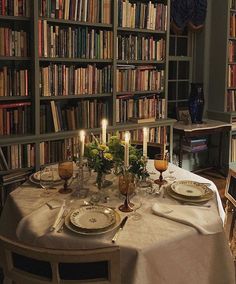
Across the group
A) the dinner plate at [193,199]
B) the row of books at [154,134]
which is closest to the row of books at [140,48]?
the row of books at [154,134]

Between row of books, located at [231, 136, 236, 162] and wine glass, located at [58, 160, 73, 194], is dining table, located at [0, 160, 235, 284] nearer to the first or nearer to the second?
wine glass, located at [58, 160, 73, 194]

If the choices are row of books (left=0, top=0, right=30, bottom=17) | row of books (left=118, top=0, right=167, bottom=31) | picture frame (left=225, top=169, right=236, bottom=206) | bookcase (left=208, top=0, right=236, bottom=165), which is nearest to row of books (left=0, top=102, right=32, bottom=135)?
row of books (left=0, top=0, right=30, bottom=17)

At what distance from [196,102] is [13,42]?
231 cm

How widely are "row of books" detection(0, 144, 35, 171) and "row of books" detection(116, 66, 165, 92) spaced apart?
103 centimetres

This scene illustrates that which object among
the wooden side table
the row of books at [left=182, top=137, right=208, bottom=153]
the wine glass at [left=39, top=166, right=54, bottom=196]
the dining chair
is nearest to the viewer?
the dining chair

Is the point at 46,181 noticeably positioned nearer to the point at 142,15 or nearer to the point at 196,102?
the point at 142,15

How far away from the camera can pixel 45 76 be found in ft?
10.2

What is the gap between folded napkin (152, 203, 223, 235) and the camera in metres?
1.59

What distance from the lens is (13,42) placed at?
295 cm

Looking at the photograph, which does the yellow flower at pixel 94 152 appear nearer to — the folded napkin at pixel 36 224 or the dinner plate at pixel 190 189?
the folded napkin at pixel 36 224

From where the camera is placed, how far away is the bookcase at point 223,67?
4426 millimetres

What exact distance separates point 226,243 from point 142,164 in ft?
1.82

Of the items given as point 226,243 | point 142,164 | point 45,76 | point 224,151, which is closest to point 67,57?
point 45,76

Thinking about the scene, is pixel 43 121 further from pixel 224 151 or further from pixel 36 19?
pixel 224 151
